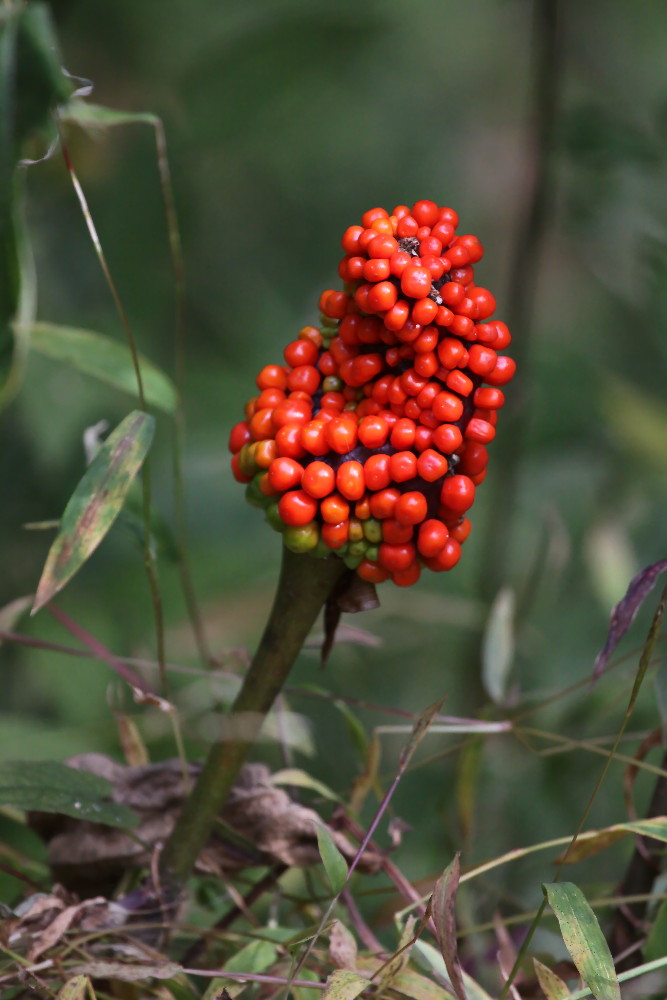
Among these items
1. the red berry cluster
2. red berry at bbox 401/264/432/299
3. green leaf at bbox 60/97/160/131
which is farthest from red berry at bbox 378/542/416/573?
green leaf at bbox 60/97/160/131

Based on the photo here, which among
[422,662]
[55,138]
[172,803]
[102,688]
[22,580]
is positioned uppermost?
[55,138]

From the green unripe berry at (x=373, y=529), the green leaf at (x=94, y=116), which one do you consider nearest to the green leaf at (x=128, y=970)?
the green unripe berry at (x=373, y=529)

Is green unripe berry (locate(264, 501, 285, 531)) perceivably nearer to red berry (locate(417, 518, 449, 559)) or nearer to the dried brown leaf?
red berry (locate(417, 518, 449, 559))

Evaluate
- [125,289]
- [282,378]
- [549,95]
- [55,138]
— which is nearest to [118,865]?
[282,378]

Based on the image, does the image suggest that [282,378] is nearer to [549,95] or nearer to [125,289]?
[549,95]

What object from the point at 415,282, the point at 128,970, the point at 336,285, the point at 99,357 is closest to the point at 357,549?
the point at 415,282

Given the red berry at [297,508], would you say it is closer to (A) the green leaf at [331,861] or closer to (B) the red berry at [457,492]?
(B) the red berry at [457,492]

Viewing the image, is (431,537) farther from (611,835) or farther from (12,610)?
(12,610)
